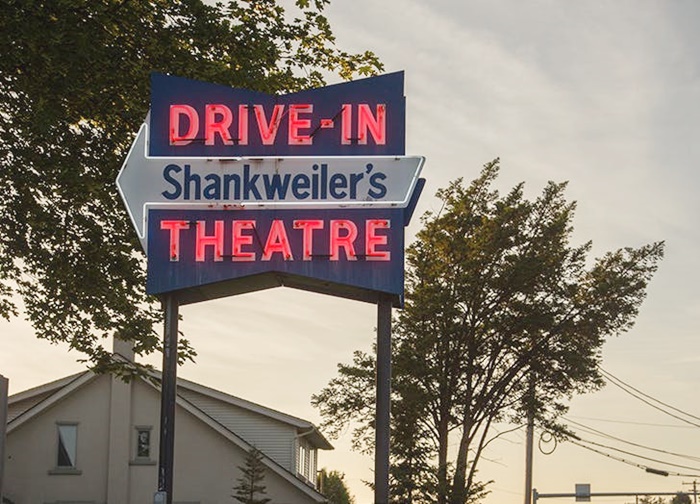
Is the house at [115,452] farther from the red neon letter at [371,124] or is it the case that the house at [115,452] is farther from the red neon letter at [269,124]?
the red neon letter at [371,124]

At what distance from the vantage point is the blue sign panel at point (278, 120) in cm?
2162

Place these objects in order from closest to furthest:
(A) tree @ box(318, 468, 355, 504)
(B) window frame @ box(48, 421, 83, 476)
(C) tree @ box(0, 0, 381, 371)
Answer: (C) tree @ box(0, 0, 381, 371), (B) window frame @ box(48, 421, 83, 476), (A) tree @ box(318, 468, 355, 504)

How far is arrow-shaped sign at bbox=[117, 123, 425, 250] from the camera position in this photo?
70.2 feet

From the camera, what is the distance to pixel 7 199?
31.1 meters

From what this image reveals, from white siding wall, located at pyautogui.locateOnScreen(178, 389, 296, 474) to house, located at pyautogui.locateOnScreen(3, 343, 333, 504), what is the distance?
7.28 feet

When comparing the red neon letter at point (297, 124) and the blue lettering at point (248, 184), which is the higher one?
the red neon letter at point (297, 124)

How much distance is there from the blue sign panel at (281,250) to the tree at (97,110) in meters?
7.89

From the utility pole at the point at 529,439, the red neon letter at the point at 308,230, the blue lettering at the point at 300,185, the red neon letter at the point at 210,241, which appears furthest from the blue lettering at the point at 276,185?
the utility pole at the point at 529,439

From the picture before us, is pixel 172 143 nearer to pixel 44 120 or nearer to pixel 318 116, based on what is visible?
pixel 318 116

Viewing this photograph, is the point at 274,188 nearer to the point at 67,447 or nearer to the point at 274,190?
the point at 274,190

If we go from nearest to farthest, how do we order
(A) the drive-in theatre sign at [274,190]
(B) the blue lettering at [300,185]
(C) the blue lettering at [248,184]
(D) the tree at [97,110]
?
(A) the drive-in theatre sign at [274,190]
(B) the blue lettering at [300,185]
(C) the blue lettering at [248,184]
(D) the tree at [97,110]

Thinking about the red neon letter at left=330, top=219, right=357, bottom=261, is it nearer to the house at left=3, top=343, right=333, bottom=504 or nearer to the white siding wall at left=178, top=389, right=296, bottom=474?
the house at left=3, top=343, right=333, bottom=504

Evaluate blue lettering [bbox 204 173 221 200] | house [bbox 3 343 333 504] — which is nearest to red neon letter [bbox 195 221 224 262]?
blue lettering [bbox 204 173 221 200]

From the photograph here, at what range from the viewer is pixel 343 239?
21.3 metres
